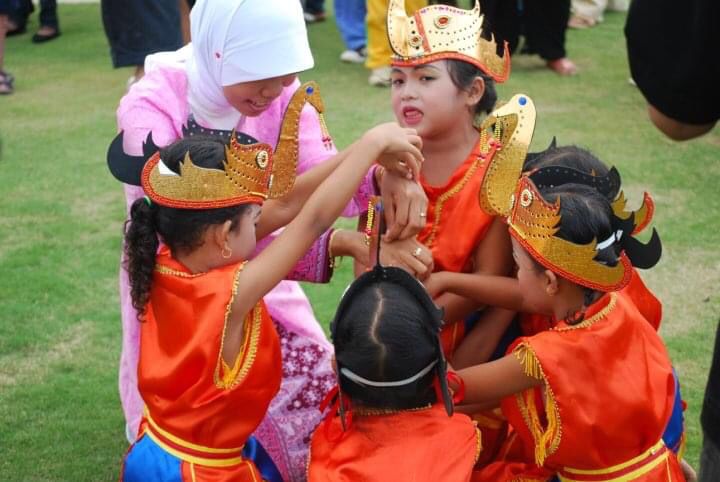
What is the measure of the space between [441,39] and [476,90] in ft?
0.56

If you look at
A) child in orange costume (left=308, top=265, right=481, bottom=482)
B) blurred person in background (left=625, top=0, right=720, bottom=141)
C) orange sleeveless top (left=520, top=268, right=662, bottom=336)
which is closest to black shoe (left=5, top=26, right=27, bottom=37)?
orange sleeveless top (left=520, top=268, right=662, bottom=336)

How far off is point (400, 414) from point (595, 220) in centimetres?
66

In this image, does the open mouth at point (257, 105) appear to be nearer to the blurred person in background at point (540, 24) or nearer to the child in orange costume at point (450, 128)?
the child in orange costume at point (450, 128)

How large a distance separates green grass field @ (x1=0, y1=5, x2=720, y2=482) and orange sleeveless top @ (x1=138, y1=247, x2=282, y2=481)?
0.77 m

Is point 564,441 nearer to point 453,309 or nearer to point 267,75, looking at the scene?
point 453,309

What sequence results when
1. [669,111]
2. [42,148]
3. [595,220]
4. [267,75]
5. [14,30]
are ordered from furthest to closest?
[14,30]
[42,148]
[267,75]
[595,220]
[669,111]

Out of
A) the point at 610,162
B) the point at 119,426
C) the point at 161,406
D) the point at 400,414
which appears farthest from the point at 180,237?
the point at 610,162

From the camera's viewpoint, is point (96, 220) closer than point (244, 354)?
No

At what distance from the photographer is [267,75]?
2910 mm

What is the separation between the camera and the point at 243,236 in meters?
2.71

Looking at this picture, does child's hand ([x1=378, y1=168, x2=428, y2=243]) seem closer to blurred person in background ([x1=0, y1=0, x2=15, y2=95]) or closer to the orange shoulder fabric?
the orange shoulder fabric

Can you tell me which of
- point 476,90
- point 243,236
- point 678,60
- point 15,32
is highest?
point 678,60

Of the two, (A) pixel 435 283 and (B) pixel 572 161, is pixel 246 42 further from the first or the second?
(B) pixel 572 161

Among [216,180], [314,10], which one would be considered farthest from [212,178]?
[314,10]
